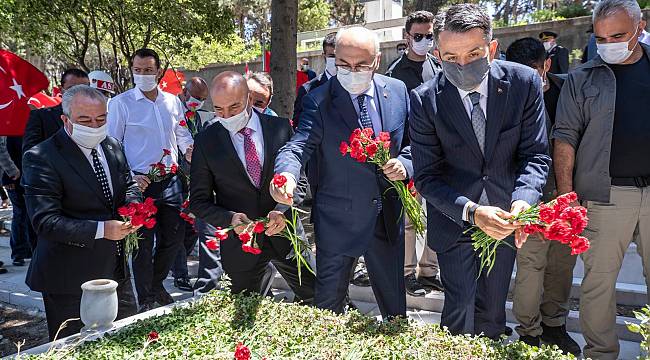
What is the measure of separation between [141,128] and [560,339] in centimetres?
379

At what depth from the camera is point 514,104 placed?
9.37 ft

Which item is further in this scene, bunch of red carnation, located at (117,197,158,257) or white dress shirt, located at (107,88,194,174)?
white dress shirt, located at (107,88,194,174)

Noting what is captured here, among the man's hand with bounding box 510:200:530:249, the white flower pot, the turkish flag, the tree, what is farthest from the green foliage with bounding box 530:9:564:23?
the white flower pot

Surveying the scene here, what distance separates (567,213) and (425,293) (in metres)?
2.90

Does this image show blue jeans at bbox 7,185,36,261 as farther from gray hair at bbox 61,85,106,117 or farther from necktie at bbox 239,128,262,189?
necktie at bbox 239,128,262,189

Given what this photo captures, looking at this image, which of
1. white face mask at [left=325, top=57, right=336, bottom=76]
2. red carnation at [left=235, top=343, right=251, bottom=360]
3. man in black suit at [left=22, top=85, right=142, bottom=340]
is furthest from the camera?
white face mask at [left=325, top=57, right=336, bottom=76]

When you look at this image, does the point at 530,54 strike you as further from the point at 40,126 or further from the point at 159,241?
the point at 40,126

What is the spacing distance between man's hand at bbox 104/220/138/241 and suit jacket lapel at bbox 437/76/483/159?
1.98 meters

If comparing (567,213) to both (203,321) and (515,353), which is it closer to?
(515,353)

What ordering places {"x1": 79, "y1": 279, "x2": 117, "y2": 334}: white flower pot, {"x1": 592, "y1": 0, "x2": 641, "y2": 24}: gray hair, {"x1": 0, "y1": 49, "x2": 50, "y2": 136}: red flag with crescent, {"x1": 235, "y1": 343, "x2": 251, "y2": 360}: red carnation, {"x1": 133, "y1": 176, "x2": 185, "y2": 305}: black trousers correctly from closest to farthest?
{"x1": 235, "y1": 343, "x2": 251, "y2": 360}: red carnation
{"x1": 79, "y1": 279, "x2": 117, "y2": 334}: white flower pot
{"x1": 592, "y1": 0, "x2": 641, "y2": 24}: gray hair
{"x1": 133, "y1": 176, "x2": 185, "y2": 305}: black trousers
{"x1": 0, "y1": 49, "x2": 50, "y2": 136}: red flag with crescent

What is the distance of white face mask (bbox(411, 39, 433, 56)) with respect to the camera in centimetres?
513

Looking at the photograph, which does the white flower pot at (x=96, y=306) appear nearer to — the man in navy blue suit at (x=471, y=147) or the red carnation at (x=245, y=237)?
the red carnation at (x=245, y=237)

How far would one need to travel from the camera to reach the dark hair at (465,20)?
2678 millimetres

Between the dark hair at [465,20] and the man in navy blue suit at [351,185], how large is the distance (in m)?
0.61
